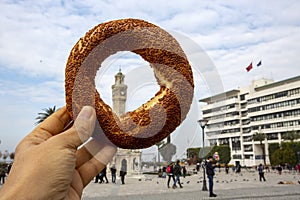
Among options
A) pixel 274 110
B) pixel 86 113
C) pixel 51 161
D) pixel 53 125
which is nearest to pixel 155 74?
pixel 86 113

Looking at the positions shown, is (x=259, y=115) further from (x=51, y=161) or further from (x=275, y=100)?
(x=51, y=161)

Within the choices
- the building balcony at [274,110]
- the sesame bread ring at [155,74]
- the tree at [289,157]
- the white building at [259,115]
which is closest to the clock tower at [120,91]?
the sesame bread ring at [155,74]

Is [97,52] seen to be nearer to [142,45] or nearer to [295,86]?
[142,45]

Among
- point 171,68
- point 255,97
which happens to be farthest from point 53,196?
point 255,97

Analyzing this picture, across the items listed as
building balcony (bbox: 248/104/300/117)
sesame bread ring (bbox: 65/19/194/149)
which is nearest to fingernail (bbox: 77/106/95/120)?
sesame bread ring (bbox: 65/19/194/149)

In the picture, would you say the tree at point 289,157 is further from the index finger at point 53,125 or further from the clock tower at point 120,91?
the index finger at point 53,125

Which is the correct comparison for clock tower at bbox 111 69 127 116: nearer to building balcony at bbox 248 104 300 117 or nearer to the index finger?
the index finger
